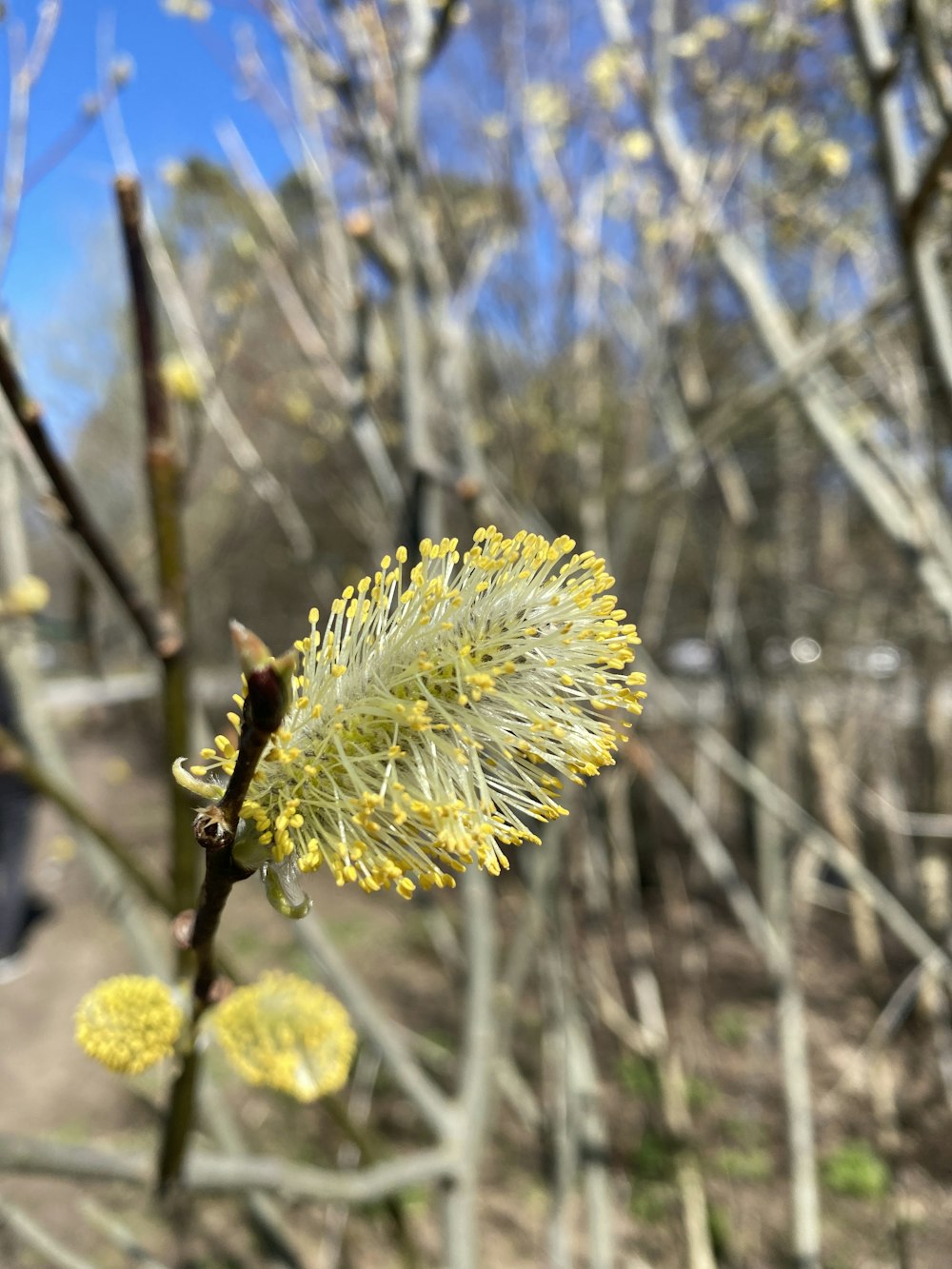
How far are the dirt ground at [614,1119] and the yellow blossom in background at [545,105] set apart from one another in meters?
2.92

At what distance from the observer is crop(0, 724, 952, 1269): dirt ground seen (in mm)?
2955

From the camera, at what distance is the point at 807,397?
2.03m

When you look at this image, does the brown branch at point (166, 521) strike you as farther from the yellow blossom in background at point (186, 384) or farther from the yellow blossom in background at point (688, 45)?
the yellow blossom in background at point (688, 45)

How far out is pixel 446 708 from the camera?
0.70 metres

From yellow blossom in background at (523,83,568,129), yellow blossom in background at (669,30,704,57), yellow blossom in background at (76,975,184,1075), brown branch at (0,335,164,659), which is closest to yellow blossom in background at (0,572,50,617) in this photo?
brown branch at (0,335,164,659)

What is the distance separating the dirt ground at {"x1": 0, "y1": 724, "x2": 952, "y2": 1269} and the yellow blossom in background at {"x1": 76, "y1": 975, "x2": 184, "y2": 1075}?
1.06 metres

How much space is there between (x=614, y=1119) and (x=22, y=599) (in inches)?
140

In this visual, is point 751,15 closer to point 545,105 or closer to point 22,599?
point 545,105

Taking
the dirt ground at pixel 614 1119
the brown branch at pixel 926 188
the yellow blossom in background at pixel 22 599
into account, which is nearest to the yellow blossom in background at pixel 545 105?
the brown branch at pixel 926 188

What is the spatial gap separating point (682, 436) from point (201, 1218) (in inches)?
132

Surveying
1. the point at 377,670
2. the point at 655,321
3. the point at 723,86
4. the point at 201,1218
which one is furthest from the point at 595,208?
the point at 201,1218

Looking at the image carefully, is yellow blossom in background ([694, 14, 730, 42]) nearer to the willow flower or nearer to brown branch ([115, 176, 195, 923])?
brown branch ([115, 176, 195, 923])

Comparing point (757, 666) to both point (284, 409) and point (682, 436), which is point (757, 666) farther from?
point (284, 409)

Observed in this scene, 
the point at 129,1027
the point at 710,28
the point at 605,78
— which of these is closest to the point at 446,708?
the point at 129,1027
